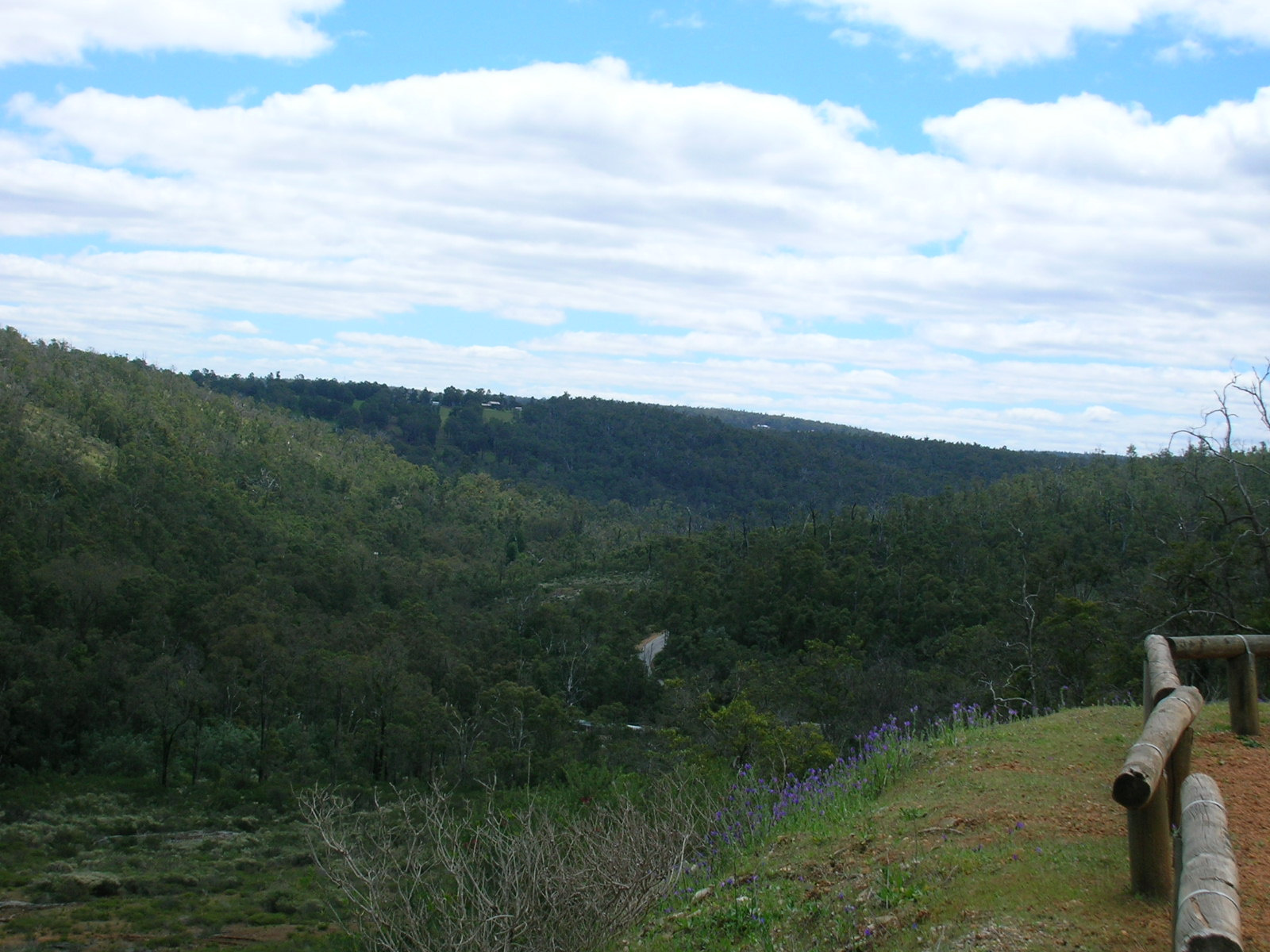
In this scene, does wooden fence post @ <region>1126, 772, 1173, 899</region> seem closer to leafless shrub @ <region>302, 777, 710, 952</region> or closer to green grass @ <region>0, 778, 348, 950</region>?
leafless shrub @ <region>302, 777, 710, 952</region>

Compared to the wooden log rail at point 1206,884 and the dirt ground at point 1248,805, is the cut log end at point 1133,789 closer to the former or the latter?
the wooden log rail at point 1206,884

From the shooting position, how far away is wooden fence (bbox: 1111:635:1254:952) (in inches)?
98.8

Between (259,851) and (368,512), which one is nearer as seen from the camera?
(259,851)

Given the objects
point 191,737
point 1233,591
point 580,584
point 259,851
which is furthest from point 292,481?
point 1233,591

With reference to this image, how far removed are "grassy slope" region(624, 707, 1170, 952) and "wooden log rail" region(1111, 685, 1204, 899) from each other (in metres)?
0.11

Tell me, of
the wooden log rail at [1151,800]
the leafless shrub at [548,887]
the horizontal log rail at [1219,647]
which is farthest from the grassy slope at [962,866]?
the horizontal log rail at [1219,647]

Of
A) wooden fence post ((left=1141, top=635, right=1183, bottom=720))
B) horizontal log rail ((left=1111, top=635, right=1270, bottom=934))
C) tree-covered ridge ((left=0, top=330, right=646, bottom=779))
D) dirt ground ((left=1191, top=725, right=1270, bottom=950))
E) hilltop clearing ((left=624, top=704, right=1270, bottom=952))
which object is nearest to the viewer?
horizontal log rail ((left=1111, top=635, right=1270, bottom=934))

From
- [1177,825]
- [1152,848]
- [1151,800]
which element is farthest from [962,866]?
[1151,800]

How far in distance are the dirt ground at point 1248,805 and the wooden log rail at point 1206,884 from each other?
493 millimetres

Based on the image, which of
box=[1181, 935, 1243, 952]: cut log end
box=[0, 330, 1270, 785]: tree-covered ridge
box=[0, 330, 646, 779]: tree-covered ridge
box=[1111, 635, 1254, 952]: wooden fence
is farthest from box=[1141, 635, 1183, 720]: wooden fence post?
box=[0, 330, 646, 779]: tree-covered ridge

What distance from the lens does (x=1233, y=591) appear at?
17.0m

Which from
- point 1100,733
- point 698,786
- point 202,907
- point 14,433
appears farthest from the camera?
point 14,433

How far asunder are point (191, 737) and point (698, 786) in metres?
36.9

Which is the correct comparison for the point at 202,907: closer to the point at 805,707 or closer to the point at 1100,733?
the point at 805,707
